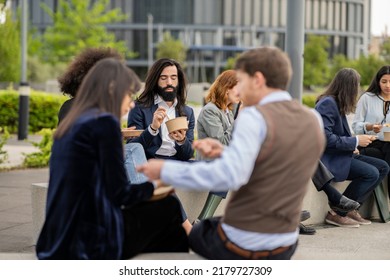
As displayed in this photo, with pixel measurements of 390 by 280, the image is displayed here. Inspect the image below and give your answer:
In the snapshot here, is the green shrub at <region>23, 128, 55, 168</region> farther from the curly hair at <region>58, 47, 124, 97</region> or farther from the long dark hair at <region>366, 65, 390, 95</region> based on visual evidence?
the curly hair at <region>58, 47, 124, 97</region>

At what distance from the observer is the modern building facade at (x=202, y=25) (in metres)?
87.9

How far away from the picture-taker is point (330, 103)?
7750 millimetres

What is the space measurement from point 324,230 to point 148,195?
4299mm

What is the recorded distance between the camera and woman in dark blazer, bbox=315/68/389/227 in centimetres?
779

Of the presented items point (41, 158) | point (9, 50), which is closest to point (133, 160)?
point (41, 158)

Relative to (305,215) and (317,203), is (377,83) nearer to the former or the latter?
(317,203)

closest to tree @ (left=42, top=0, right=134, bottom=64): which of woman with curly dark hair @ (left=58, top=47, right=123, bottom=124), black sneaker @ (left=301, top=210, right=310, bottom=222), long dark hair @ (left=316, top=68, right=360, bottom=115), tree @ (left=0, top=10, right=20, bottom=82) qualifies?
tree @ (left=0, top=10, right=20, bottom=82)

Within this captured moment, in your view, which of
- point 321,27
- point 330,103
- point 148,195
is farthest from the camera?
point 321,27

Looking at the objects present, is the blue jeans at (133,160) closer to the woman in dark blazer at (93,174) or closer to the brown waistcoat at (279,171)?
the woman in dark blazer at (93,174)

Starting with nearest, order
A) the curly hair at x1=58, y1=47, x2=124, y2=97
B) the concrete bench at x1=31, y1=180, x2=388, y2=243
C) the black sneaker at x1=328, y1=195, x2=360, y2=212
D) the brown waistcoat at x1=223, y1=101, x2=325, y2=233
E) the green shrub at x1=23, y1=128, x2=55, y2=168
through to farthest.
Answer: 1. the brown waistcoat at x1=223, y1=101, x2=325, y2=233
2. the curly hair at x1=58, y1=47, x2=124, y2=97
3. the concrete bench at x1=31, y1=180, x2=388, y2=243
4. the black sneaker at x1=328, y1=195, x2=360, y2=212
5. the green shrub at x1=23, y1=128, x2=55, y2=168

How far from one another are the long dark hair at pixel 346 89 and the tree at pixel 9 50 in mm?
30932

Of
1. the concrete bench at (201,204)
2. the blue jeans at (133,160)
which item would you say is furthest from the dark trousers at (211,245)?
the concrete bench at (201,204)

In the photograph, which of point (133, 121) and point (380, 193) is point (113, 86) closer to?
point (133, 121)
